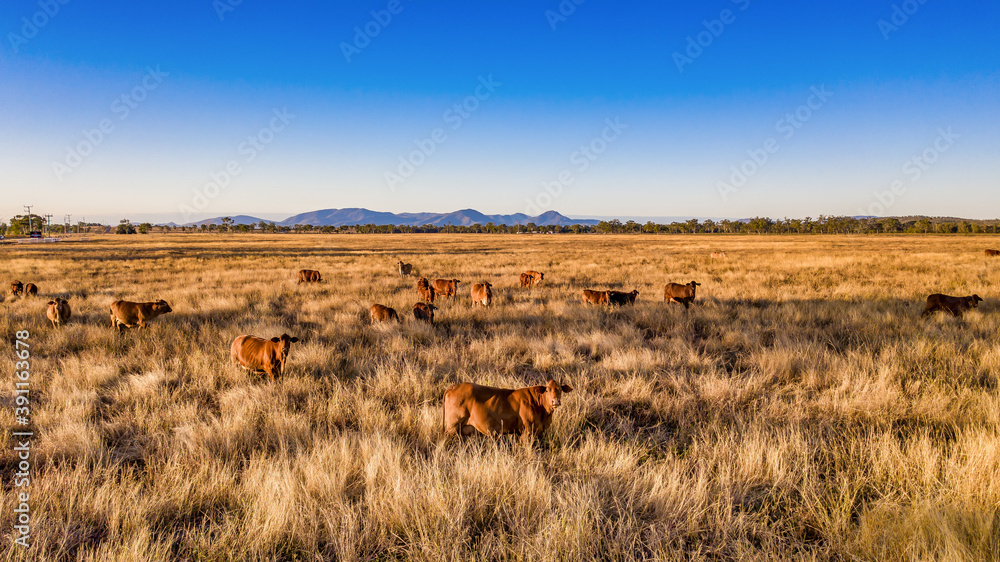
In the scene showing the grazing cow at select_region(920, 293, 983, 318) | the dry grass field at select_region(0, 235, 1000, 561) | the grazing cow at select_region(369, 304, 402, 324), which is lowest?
the dry grass field at select_region(0, 235, 1000, 561)

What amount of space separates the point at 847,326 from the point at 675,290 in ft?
15.4

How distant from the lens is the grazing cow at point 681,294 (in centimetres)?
1352

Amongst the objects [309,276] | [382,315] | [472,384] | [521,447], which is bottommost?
[521,447]

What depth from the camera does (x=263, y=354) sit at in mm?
6648

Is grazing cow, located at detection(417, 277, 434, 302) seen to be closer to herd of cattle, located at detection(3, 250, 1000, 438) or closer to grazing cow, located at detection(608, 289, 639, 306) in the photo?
herd of cattle, located at detection(3, 250, 1000, 438)

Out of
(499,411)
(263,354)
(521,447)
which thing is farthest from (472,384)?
(263,354)

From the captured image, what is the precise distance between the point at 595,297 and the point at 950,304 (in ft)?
30.0

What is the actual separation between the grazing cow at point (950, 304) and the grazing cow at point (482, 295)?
12.0 m

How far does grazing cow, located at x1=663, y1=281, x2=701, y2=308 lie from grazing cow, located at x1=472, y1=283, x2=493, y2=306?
6.10m

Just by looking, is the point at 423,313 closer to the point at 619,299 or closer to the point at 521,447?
the point at 619,299

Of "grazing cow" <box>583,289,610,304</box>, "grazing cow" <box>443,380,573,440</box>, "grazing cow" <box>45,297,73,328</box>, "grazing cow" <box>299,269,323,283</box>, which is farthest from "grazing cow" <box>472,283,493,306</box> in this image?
"grazing cow" <box>45,297,73,328</box>

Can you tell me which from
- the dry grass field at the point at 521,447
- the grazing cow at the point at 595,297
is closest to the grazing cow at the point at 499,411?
the dry grass field at the point at 521,447

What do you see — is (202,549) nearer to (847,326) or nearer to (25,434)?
(25,434)

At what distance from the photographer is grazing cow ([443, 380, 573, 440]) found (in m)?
4.43
